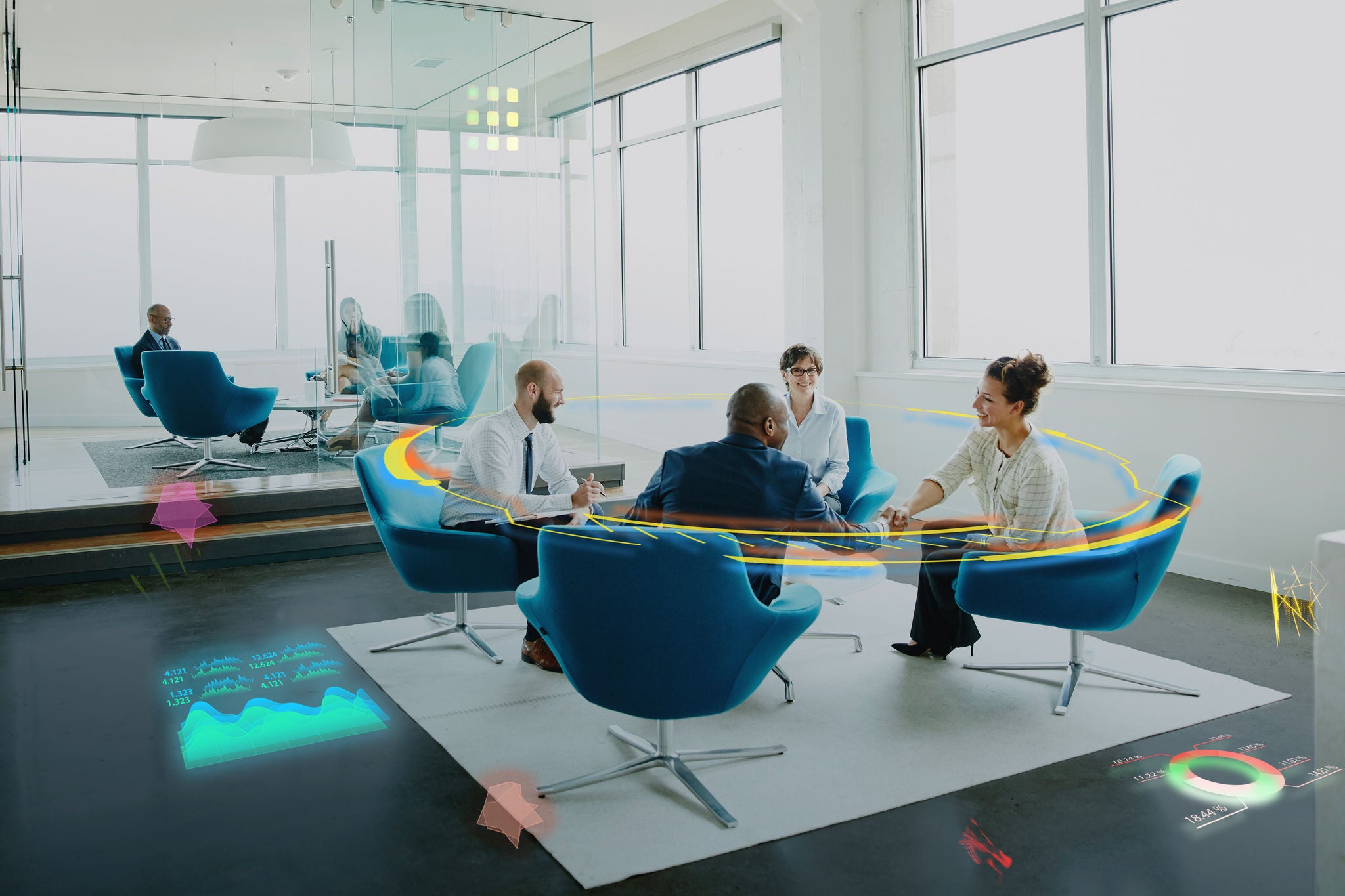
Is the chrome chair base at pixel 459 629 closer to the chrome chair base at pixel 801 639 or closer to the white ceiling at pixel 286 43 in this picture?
the chrome chair base at pixel 801 639

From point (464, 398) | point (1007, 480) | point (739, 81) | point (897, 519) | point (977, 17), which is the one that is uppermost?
point (739, 81)

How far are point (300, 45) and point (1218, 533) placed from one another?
734cm

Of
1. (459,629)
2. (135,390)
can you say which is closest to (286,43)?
(135,390)

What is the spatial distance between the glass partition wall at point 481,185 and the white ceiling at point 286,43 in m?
0.01

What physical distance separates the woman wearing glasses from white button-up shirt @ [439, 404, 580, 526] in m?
0.99

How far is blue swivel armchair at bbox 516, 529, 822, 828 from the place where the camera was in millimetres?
2455

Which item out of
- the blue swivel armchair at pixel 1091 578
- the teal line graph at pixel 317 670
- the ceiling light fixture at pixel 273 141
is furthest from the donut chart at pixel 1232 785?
the ceiling light fixture at pixel 273 141

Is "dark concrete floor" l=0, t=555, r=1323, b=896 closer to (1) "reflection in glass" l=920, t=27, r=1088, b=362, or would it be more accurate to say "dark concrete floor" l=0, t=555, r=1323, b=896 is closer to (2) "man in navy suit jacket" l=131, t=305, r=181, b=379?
(1) "reflection in glass" l=920, t=27, r=1088, b=362

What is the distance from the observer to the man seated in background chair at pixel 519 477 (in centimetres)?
358

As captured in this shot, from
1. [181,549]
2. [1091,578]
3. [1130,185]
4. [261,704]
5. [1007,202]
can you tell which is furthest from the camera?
[1007,202]

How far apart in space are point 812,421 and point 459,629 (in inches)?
63.3

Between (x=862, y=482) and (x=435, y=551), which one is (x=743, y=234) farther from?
(x=435, y=551)

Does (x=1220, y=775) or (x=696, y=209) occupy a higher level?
(x=696, y=209)

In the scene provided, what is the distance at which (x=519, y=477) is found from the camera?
12.2 feet
